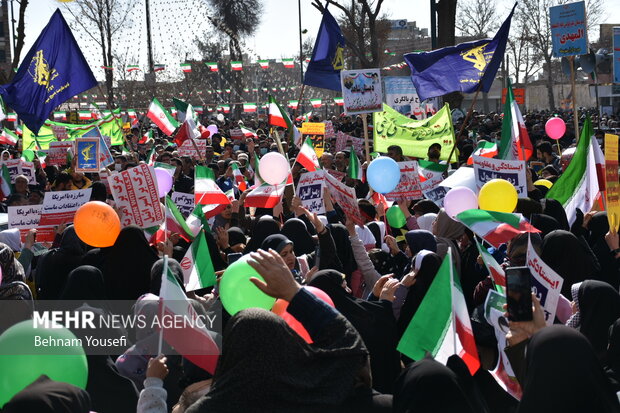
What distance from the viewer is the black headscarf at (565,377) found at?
2715 mm

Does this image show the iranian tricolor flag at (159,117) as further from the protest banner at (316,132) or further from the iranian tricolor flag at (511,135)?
the iranian tricolor flag at (511,135)

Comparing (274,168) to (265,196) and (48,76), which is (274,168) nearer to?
Answer: (265,196)

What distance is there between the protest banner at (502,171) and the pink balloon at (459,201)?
44.9 inches

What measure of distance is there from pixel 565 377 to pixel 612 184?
3633 mm

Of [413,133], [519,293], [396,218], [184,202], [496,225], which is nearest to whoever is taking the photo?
[519,293]

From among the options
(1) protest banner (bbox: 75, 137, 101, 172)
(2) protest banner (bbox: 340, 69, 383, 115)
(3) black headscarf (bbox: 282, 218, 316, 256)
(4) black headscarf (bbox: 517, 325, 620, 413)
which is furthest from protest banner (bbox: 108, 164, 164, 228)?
(2) protest banner (bbox: 340, 69, 383, 115)

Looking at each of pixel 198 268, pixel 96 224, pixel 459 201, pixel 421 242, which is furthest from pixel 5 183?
pixel 421 242

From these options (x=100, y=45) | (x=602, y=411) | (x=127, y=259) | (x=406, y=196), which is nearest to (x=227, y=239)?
(x=127, y=259)

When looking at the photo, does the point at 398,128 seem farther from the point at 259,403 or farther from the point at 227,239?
the point at 259,403

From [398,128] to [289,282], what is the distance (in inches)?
347

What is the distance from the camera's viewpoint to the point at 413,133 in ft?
37.7

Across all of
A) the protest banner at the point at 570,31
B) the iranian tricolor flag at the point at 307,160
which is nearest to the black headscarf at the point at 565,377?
the iranian tricolor flag at the point at 307,160

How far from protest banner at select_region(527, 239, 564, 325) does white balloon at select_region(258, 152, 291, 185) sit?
151 inches

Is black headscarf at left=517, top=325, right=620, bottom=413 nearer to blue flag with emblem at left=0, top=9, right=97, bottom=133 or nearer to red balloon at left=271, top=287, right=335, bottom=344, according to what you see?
red balloon at left=271, top=287, right=335, bottom=344
